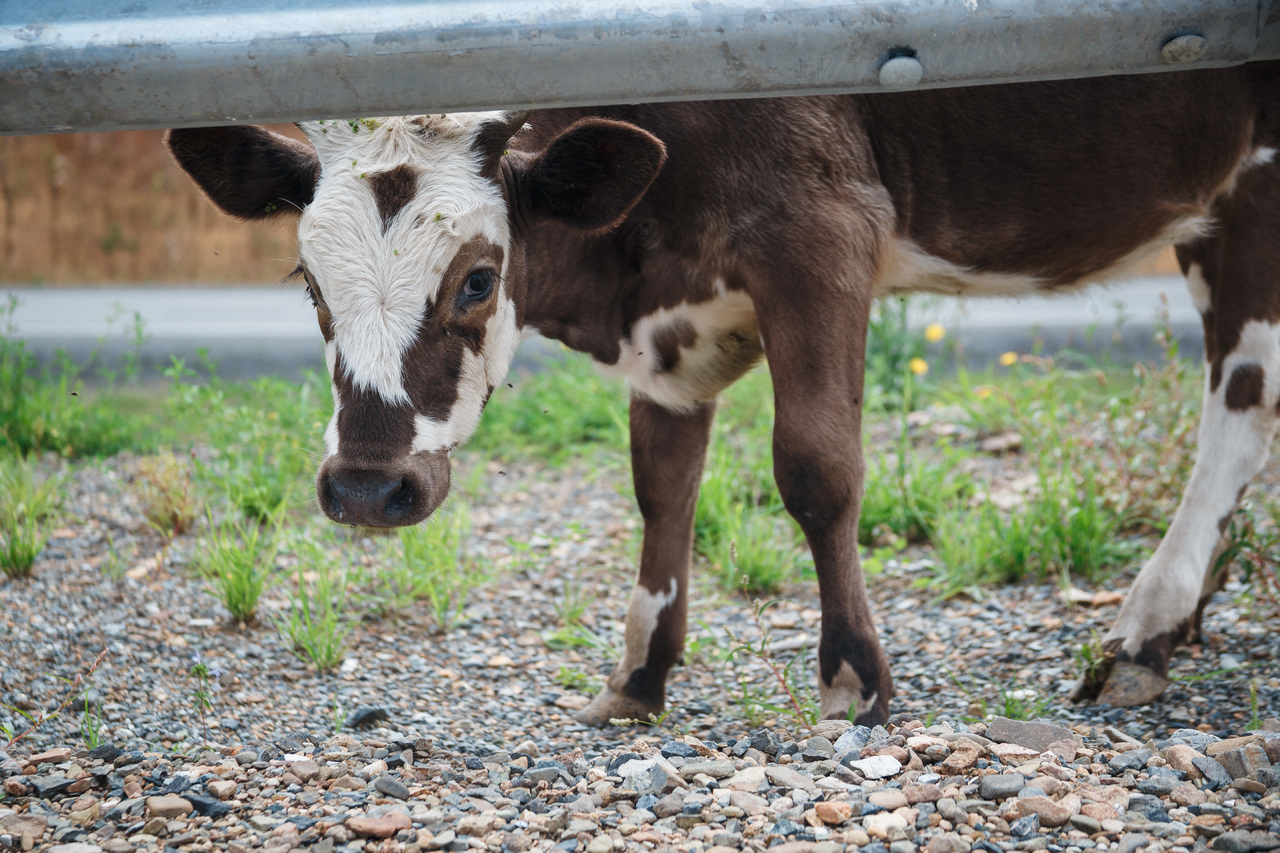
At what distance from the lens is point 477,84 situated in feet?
5.88

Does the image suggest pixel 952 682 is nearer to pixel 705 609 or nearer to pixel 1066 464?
pixel 705 609

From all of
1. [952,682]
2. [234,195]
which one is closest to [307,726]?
[234,195]

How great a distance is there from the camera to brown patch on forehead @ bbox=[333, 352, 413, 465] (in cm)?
241

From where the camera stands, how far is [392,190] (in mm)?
2508

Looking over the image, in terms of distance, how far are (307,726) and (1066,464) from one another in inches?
120

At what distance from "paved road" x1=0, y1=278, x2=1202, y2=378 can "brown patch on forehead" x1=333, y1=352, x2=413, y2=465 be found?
14.9 feet

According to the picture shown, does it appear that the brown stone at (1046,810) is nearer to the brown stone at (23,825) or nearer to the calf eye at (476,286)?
the calf eye at (476,286)

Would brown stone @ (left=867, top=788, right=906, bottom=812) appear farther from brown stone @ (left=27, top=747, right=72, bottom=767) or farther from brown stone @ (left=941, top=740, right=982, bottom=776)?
brown stone @ (left=27, top=747, right=72, bottom=767)

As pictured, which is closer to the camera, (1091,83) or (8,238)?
(1091,83)

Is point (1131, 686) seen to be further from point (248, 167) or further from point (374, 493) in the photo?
point (248, 167)

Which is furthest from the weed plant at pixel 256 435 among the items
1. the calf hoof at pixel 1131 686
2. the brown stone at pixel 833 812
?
the calf hoof at pixel 1131 686

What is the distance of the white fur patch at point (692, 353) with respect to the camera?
3.07 metres

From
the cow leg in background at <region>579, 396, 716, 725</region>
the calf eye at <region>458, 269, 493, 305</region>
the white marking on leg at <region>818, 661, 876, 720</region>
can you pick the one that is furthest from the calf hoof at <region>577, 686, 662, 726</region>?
the calf eye at <region>458, 269, 493, 305</region>

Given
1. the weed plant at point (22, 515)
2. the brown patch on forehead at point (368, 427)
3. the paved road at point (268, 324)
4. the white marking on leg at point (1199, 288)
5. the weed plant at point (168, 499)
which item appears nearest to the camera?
the brown patch on forehead at point (368, 427)
